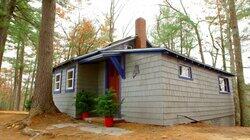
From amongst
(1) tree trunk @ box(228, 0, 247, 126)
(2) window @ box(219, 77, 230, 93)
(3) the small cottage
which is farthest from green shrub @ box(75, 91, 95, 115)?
(1) tree trunk @ box(228, 0, 247, 126)

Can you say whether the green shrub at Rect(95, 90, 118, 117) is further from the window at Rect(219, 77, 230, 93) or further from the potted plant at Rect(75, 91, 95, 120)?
the window at Rect(219, 77, 230, 93)

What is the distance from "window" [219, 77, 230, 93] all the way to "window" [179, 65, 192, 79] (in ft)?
16.9

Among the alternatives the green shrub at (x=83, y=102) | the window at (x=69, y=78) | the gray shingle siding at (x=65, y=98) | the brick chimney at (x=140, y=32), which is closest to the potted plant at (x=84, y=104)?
the green shrub at (x=83, y=102)

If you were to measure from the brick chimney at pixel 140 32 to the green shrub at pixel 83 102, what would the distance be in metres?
4.37

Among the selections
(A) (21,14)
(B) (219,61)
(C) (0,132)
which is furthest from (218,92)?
(B) (219,61)

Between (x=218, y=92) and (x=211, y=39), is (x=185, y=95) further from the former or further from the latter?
(x=211, y=39)

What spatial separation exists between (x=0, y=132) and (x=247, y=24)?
20441mm

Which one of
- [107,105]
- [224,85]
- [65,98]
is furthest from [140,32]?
[224,85]

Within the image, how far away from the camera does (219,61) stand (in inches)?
1310

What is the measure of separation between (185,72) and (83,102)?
17.1 feet

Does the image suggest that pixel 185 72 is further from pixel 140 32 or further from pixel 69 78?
pixel 69 78

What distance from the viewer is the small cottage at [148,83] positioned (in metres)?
9.96

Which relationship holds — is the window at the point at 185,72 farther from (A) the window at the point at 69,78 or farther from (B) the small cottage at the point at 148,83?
(A) the window at the point at 69,78

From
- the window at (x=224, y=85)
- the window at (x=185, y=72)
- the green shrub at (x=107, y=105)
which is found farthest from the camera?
the window at (x=224, y=85)
